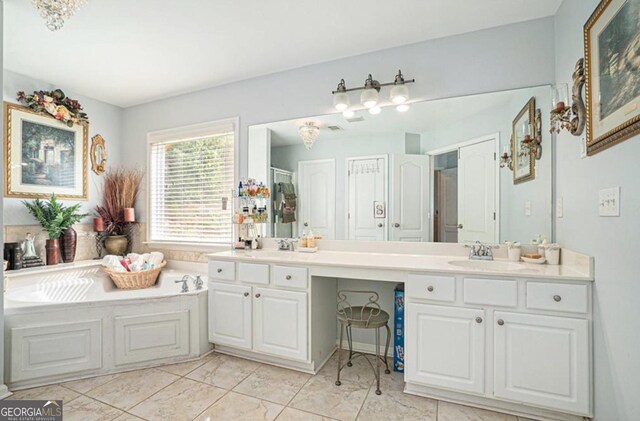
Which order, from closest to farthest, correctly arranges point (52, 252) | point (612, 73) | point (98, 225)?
1. point (612, 73)
2. point (52, 252)
3. point (98, 225)

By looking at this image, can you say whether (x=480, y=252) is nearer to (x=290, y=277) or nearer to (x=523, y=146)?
(x=523, y=146)

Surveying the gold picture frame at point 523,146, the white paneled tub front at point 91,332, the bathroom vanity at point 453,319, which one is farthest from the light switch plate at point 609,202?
the white paneled tub front at point 91,332

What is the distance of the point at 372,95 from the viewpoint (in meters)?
2.40

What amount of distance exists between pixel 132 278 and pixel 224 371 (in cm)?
151

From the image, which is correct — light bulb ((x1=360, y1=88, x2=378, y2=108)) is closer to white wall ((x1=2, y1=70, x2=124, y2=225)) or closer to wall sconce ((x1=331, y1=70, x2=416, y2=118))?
wall sconce ((x1=331, y1=70, x2=416, y2=118))

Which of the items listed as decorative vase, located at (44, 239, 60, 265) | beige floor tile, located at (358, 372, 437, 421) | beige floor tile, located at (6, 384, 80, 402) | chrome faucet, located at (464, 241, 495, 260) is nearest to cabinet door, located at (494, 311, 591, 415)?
beige floor tile, located at (358, 372, 437, 421)

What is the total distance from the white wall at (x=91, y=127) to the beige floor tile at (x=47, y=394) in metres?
1.72

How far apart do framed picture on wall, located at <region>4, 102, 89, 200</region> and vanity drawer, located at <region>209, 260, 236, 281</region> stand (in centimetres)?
212

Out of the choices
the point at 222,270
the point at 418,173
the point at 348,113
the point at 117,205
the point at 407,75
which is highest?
the point at 407,75

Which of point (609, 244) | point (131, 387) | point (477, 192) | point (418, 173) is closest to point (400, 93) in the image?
point (418, 173)

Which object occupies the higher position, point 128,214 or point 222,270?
point 128,214

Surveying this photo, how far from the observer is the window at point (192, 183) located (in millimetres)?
3215

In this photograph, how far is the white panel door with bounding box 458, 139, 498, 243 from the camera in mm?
2195

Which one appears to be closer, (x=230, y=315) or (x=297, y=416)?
(x=297, y=416)
